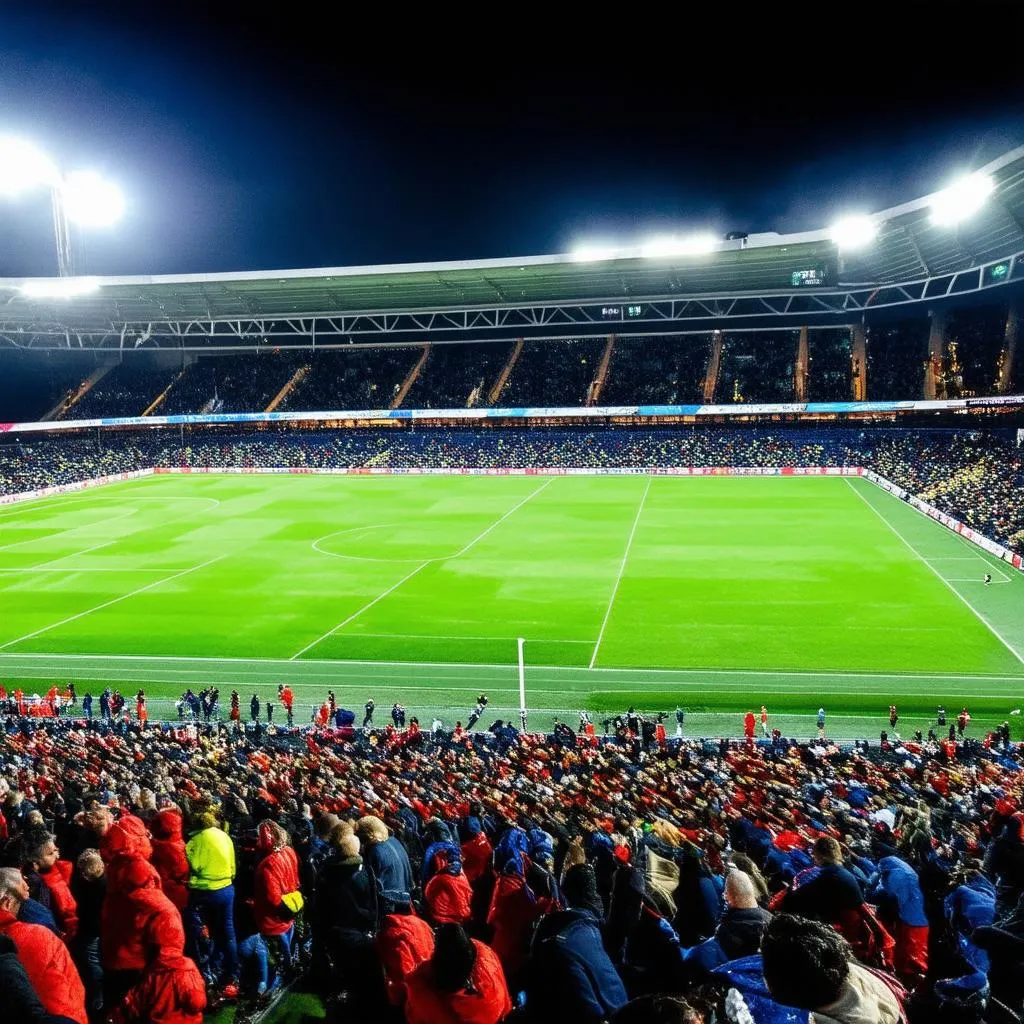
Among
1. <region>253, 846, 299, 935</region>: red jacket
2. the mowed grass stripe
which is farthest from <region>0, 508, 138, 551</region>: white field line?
<region>253, 846, 299, 935</region>: red jacket

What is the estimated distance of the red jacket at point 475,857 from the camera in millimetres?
7051

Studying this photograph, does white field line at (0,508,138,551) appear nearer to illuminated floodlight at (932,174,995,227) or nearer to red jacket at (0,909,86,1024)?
red jacket at (0,909,86,1024)

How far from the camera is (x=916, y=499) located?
174 feet

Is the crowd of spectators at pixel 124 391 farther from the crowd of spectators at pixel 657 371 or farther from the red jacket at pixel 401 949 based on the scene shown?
the red jacket at pixel 401 949

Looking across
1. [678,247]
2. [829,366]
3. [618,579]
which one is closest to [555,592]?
[618,579]

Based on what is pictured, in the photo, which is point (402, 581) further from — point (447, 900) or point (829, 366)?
point (829, 366)

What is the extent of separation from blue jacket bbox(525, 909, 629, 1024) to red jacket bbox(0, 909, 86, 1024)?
2560 mm

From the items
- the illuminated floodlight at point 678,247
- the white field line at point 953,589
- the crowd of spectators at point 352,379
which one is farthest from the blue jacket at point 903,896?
the crowd of spectators at point 352,379

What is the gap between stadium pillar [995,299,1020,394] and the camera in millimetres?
63500

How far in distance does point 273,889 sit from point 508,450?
7540 centimetres

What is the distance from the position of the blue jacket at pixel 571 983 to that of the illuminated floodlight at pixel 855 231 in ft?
180

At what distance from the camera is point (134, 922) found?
5.40 meters

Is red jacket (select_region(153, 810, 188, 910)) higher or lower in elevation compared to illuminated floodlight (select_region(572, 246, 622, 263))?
lower

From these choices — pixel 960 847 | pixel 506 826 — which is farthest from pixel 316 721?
pixel 960 847
